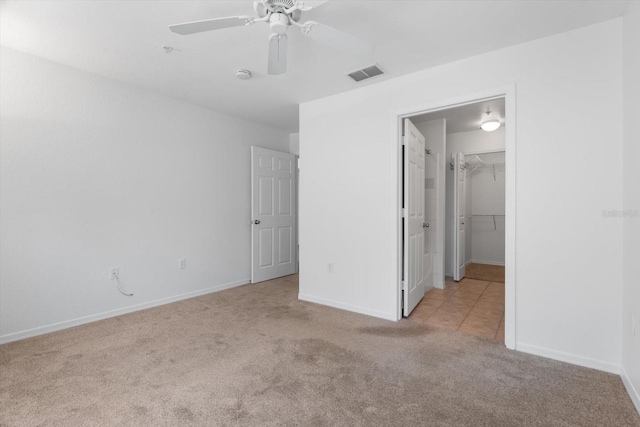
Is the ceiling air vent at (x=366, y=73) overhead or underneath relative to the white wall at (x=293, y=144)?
overhead

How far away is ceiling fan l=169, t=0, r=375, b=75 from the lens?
5.48 feet

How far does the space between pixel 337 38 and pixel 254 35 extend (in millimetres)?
868

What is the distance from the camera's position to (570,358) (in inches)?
88.3

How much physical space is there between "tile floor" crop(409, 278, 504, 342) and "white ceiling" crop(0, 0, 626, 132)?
8.11 ft

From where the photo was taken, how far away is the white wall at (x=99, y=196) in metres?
2.65

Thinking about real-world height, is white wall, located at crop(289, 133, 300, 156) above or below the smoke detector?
below

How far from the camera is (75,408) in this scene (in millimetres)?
1735

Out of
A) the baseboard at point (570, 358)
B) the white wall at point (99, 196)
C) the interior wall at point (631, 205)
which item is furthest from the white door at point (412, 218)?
the white wall at point (99, 196)

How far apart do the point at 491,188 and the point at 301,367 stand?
590 centimetres

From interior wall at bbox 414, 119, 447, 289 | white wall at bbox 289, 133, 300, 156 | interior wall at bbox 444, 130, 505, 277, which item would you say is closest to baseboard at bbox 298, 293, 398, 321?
interior wall at bbox 414, 119, 447, 289

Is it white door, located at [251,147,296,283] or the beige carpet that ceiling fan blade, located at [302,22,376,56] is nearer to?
the beige carpet

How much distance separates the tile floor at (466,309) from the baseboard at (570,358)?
0.83ft

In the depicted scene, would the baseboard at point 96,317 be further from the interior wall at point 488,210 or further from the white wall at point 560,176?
the interior wall at point 488,210

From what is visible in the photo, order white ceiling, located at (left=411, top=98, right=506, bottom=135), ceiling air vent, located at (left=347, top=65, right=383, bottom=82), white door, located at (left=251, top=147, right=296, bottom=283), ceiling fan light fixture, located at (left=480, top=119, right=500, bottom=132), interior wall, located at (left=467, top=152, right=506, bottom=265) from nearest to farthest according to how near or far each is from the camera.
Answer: ceiling air vent, located at (left=347, top=65, right=383, bottom=82)
white ceiling, located at (left=411, top=98, right=506, bottom=135)
ceiling fan light fixture, located at (left=480, top=119, right=500, bottom=132)
white door, located at (left=251, top=147, right=296, bottom=283)
interior wall, located at (left=467, top=152, right=506, bottom=265)
